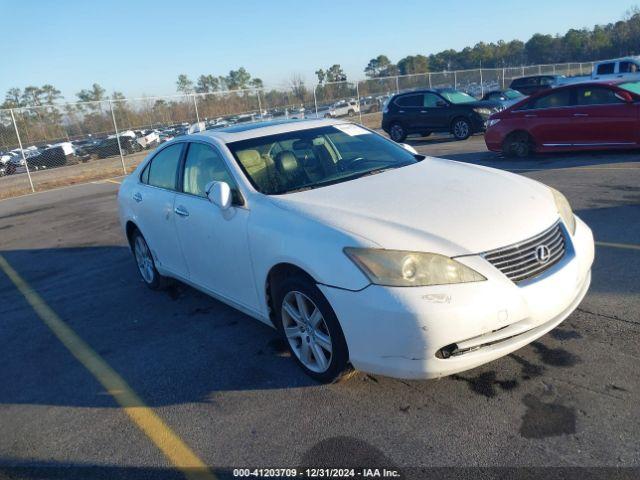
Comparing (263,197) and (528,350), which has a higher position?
(263,197)

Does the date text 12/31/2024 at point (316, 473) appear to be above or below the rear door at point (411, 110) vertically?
below

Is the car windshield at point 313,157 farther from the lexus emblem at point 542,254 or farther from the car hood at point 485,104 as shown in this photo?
the car hood at point 485,104

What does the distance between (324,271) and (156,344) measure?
6.55ft

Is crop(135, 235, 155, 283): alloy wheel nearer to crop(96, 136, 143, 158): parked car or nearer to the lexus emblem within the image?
the lexus emblem

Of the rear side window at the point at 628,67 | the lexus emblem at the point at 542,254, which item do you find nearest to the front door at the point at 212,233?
the lexus emblem at the point at 542,254

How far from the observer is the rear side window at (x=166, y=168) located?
4945mm

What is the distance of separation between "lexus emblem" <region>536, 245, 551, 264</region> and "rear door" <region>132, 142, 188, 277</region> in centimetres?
294

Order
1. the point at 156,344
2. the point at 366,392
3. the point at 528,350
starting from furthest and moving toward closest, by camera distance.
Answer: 1. the point at 156,344
2. the point at 528,350
3. the point at 366,392

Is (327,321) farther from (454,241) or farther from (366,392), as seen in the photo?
(454,241)

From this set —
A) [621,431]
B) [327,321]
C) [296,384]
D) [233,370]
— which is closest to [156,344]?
[233,370]

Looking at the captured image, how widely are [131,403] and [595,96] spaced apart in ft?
32.6

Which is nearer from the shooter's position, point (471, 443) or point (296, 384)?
point (471, 443)

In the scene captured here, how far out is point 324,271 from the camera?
10.1 feet

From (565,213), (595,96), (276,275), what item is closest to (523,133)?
(595,96)
